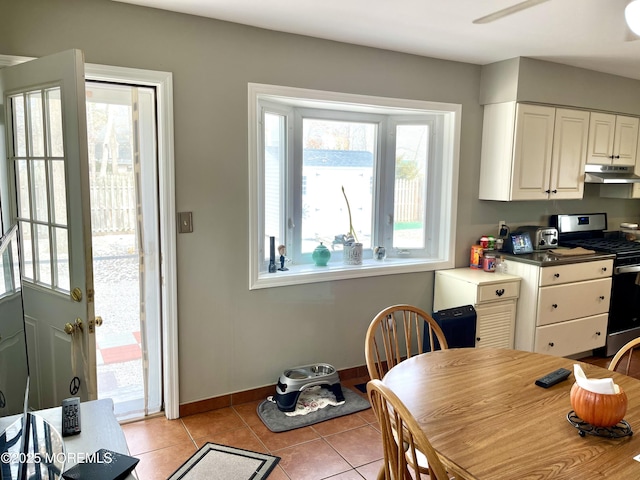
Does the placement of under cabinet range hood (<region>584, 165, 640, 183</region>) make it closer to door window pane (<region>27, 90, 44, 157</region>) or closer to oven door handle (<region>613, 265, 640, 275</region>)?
oven door handle (<region>613, 265, 640, 275</region>)

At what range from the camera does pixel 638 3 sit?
184 cm

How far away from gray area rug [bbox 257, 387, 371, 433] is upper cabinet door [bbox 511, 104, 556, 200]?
193 centimetres

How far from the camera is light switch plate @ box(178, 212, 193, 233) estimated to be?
110 inches

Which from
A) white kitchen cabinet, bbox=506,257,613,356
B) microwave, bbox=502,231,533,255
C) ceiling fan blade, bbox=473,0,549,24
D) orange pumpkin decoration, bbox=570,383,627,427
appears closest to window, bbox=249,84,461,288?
microwave, bbox=502,231,533,255

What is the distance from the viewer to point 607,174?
407cm

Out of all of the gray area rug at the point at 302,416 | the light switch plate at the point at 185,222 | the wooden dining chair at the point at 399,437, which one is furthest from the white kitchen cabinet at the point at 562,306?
the wooden dining chair at the point at 399,437

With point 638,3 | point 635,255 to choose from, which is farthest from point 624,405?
point 635,255

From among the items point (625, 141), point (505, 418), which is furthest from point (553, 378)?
point (625, 141)

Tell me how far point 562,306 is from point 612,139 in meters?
1.55

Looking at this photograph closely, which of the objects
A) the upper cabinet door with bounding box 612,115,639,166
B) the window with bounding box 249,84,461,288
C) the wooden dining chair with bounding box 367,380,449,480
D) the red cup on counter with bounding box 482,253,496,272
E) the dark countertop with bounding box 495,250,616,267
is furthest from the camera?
the upper cabinet door with bounding box 612,115,639,166

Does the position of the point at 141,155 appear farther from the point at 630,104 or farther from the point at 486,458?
the point at 630,104

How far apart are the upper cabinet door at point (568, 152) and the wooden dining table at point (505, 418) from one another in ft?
7.51

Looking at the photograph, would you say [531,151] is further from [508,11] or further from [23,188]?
[23,188]

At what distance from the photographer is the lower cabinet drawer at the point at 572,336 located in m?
3.63
